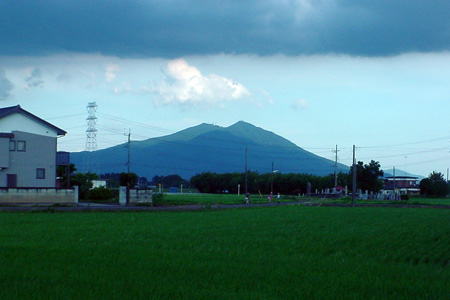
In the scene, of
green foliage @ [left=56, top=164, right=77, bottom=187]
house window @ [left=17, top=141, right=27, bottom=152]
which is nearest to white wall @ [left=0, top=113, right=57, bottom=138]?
house window @ [left=17, top=141, right=27, bottom=152]

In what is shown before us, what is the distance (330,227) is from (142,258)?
12.4m

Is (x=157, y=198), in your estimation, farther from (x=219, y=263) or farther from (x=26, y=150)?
(x=219, y=263)

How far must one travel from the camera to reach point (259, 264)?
1217cm

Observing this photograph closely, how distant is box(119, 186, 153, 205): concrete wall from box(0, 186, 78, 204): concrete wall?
3824 mm

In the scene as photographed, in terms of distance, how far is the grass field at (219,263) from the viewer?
8883mm

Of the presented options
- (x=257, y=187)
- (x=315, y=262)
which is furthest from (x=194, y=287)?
(x=257, y=187)

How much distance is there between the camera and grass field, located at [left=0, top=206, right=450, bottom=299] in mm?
8883

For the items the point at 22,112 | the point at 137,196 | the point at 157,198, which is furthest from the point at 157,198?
the point at 22,112

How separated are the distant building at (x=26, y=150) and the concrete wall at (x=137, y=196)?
8.02 meters

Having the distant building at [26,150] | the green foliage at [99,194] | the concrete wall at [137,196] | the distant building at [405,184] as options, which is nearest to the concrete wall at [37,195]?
the concrete wall at [137,196]

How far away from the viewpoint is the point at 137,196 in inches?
1714

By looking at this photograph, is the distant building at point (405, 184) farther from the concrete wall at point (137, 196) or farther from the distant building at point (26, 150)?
the distant building at point (26, 150)

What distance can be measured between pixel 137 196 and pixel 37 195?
7714 millimetres

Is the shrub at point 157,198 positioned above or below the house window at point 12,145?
below
